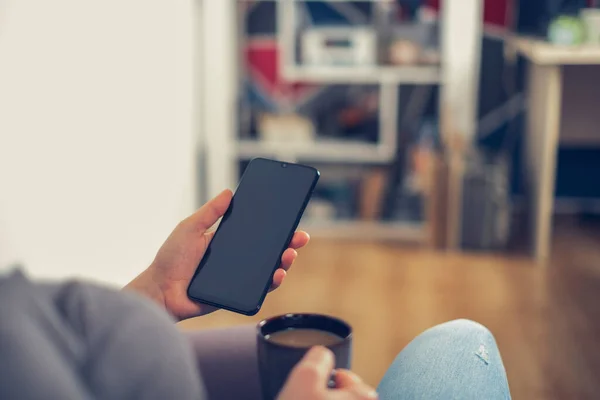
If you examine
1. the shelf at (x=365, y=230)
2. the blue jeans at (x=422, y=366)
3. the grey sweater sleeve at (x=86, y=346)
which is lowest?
the shelf at (x=365, y=230)

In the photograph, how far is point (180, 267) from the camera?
1085 millimetres

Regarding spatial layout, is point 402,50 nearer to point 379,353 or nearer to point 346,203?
point 346,203

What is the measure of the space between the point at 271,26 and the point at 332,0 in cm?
32

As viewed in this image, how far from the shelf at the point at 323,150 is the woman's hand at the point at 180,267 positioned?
2.55 m

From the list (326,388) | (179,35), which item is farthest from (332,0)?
(326,388)

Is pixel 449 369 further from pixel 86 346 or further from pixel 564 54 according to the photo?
pixel 564 54

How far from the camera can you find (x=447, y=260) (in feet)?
10.6

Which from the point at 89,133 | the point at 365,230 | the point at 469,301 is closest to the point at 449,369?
the point at 89,133

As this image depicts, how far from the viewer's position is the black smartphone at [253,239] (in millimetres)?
1050

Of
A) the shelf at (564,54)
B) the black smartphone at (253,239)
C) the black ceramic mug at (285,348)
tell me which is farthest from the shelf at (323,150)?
the black ceramic mug at (285,348)

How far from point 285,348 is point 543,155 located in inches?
103

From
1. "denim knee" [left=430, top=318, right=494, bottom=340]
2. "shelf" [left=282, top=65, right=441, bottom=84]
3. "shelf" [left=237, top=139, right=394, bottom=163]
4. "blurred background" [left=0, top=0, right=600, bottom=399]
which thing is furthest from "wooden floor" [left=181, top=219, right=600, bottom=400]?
"denim knee" [left=430, top=318, right=494, bottom=340]

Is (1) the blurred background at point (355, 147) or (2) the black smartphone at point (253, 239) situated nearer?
(2) the black smartphone at point (253, 239)

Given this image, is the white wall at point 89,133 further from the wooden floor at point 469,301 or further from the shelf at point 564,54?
the shelf at point 564,54
